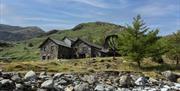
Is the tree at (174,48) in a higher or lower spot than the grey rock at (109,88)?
higher

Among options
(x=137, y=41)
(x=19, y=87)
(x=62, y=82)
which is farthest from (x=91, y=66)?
(x=19, y=87)

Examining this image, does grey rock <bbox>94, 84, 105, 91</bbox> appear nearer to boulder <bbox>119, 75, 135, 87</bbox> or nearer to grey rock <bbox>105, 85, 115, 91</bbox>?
grey rock <bbox>105, 85, 115, 91</bbox>

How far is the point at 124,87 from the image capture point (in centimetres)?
4822

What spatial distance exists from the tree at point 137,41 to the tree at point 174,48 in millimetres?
3738

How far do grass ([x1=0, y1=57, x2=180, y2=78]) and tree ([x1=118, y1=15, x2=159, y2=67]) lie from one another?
2290 millimetres

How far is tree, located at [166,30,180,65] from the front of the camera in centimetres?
7034

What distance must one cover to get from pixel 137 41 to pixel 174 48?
847 cm

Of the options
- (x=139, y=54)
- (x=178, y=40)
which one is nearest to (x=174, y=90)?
(x=139, y=54)

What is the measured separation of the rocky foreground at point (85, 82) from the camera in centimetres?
4062

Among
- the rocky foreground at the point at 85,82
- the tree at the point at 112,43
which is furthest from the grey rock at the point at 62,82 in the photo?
the tree at the point at 112,43

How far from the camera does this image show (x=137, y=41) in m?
66.6

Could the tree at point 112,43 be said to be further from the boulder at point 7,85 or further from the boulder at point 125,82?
the boulder at point 7,85

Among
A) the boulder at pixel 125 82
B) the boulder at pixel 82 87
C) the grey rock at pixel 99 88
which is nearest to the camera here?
the boulder at pixel 82 87

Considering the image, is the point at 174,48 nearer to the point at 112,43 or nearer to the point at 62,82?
the point at 112,43
